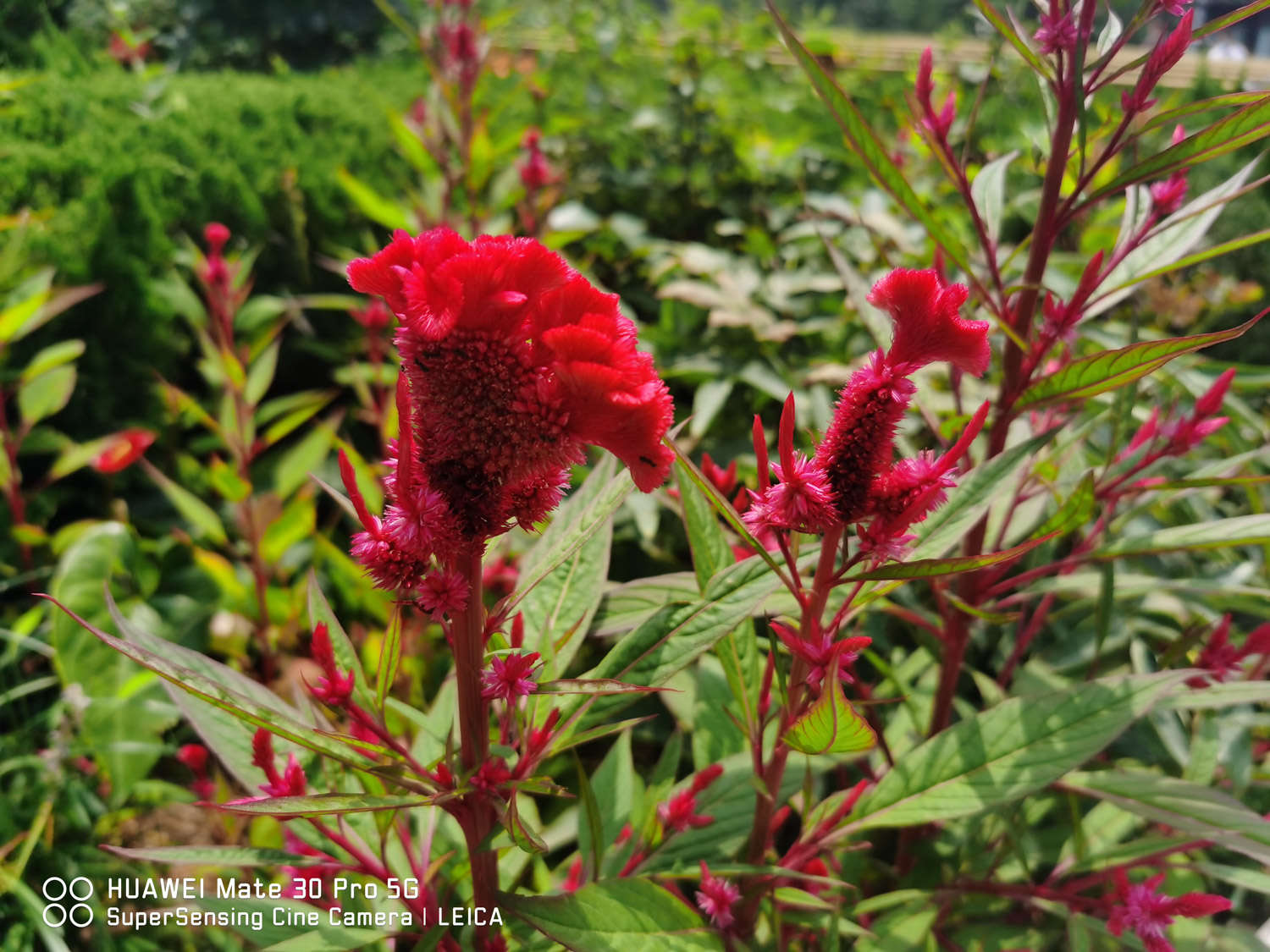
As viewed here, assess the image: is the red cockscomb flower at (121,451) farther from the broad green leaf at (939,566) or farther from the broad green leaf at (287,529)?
the broad green leaf at (939,566)

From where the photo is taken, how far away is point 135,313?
2361mm

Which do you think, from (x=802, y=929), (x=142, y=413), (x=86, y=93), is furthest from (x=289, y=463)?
(x=802, y=929)

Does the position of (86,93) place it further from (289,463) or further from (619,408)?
(619,408)

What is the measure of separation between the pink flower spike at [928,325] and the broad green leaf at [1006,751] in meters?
0.46

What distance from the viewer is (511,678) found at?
77 cm

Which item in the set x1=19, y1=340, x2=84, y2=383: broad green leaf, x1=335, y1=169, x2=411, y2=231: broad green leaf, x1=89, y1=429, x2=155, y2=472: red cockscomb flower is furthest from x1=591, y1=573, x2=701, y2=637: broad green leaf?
x1=335, y1=169, x2=411, y2=231: broad green leaf

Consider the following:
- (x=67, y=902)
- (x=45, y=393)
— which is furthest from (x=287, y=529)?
(x=67, y=902)

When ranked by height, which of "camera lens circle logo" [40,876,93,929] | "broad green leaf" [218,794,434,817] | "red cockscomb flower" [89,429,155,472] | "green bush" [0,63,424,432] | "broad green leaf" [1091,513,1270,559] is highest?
"green bush" [0,63,424,432]

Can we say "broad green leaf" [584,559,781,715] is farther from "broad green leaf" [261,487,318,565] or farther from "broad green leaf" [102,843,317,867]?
"broad green leaf" [261,487,318,565]

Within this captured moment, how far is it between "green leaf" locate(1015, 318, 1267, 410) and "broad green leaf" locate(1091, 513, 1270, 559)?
0.25 metres

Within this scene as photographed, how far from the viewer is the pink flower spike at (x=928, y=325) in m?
0.71

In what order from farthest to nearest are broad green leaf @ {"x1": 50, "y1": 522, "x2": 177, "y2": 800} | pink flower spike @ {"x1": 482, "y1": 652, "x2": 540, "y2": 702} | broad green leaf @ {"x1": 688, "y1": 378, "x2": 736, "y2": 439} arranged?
broad green leaf @ {"x1": 688, "y1": 378, "x2": 736, "y2": 439} → broad green leaf @ {"x1": 50, "y1": 522, "x2": 177, "y2": 800} → pink flower spike @ {"x1": 482, "y1": 652, "x2": 540, "y2": 702}

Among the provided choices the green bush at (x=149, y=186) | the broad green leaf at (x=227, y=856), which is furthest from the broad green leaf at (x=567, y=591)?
the green bush at (x=149, y=186)

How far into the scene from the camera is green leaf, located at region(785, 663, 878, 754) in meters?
0.72
